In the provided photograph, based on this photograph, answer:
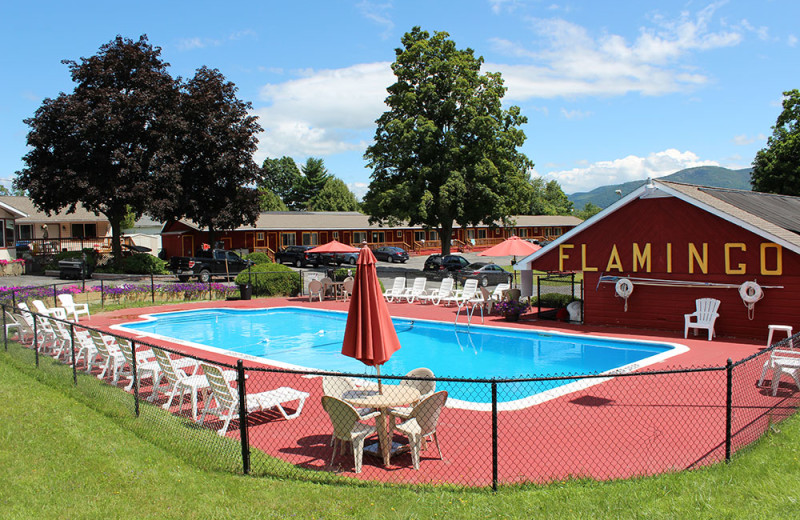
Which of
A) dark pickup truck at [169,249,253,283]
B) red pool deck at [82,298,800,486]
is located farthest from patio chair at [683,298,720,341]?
dark pickup truck at [169,249,253,283]

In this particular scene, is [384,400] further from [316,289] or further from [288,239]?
[288,239]

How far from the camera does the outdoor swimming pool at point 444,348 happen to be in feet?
43.8

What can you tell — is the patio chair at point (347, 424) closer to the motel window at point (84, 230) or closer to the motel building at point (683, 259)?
the motel building at point (683, 259)

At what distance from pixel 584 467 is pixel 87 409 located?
706 centimetres

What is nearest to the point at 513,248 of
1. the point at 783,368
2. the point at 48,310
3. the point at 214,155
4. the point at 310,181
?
the point at 783,368

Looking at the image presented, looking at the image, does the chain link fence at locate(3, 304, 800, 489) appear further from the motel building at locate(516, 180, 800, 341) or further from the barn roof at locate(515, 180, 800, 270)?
the barn roof at locate(515, 180, 800, 270)

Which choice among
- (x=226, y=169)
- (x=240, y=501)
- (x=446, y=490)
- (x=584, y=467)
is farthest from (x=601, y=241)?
(x=226, y=169)

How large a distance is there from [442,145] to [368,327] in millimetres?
34742

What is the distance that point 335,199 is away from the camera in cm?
8475

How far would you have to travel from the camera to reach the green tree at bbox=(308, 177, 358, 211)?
3322 inches

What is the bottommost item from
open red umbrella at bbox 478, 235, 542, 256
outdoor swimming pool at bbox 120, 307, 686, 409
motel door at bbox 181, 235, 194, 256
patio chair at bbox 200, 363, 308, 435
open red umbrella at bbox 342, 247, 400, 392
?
outdoor swimming pool at bbox 120, 307, 686, 409

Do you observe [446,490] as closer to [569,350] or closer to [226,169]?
[569,350]

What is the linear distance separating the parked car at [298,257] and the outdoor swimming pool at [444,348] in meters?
21.5

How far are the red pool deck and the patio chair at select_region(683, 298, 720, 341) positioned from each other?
391 centimetres
